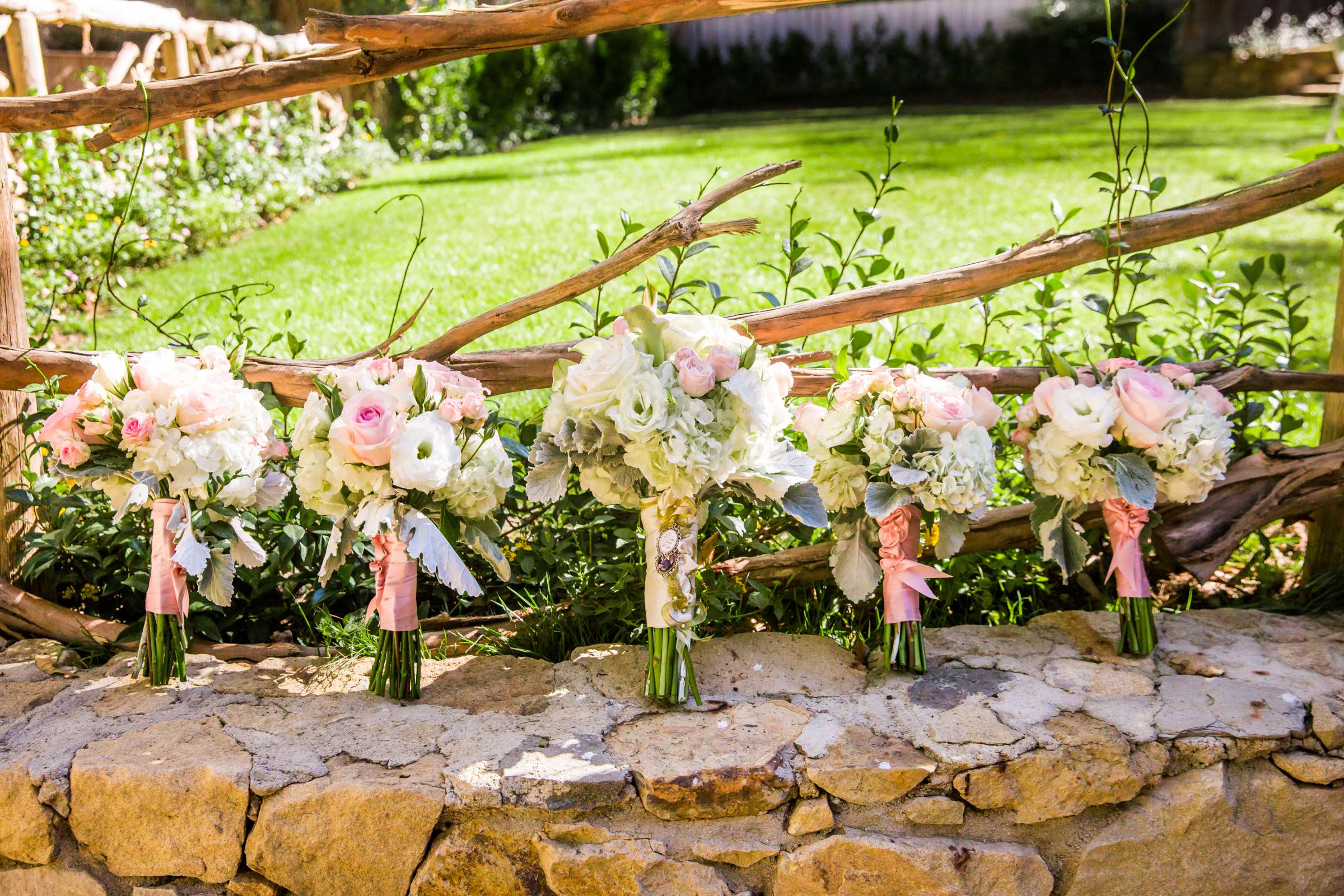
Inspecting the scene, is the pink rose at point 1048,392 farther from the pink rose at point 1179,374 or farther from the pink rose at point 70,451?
the pink rose at point 70,451

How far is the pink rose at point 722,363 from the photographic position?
189cm

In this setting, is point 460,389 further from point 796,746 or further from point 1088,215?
point 1088,215

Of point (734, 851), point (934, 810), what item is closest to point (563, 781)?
point (734, 851)

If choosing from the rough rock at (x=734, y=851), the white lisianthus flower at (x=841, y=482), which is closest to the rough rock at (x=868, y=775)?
the rough rock at (x=734, y=851)

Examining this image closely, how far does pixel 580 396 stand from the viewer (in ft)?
6.27

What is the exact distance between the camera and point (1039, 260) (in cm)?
257

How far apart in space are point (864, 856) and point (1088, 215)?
19.2 ft

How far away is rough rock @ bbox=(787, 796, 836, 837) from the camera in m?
1.94

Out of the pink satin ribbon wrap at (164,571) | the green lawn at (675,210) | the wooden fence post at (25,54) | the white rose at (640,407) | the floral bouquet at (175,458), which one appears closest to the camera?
the white rose at (640,407)

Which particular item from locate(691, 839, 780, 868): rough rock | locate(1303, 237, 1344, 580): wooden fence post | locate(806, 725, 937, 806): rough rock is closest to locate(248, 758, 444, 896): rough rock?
locate(691, 839, 780, 868): rough rock

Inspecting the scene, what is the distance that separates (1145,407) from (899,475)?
52 centimetres

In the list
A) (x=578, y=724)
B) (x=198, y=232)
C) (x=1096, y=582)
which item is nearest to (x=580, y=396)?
(x=578, y=724)

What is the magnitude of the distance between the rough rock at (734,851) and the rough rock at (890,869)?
0.04m

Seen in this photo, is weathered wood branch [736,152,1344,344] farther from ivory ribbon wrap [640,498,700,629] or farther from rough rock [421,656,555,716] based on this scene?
rough rock [421,656,555,716]
